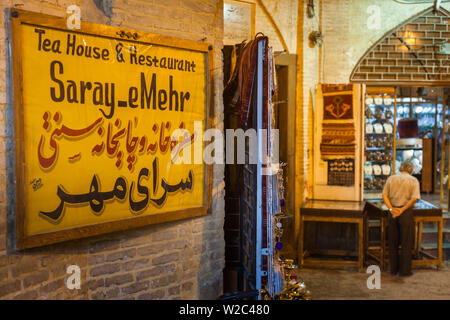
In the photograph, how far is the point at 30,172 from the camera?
3121 mm

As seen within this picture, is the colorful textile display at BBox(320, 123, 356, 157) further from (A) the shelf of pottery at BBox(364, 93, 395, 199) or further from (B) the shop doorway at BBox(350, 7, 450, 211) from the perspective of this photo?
(A) the shelf of pottery at BBox(364, 93, 395, 199)

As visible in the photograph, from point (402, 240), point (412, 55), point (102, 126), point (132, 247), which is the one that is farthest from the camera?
point (412, 55)

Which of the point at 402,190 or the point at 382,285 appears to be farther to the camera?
the point at 402,190

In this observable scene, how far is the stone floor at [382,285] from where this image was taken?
20.4 ft

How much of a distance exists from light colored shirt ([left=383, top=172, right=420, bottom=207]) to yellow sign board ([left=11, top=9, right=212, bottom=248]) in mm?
4039

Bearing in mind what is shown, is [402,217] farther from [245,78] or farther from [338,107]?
[245,78]

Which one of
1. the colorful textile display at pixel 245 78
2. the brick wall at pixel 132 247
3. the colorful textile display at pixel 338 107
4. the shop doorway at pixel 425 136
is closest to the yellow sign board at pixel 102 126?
the brick wall at pixel 132 247

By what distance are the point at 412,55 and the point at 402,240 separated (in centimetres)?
369

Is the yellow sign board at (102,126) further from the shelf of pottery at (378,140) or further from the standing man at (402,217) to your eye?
the shelf of pottery at (378,140)

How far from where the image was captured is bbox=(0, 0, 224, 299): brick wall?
3066mm

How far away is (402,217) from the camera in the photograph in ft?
23.2

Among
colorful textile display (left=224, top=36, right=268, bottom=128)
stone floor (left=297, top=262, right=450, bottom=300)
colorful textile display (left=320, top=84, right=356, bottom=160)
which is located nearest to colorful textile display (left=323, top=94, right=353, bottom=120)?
colorful textile display (left=320, top=84, right=356, bottom=160)

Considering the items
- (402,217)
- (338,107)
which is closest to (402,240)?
(402,217)

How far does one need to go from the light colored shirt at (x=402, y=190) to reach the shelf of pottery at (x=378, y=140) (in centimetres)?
189
